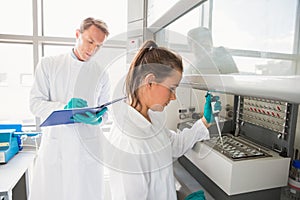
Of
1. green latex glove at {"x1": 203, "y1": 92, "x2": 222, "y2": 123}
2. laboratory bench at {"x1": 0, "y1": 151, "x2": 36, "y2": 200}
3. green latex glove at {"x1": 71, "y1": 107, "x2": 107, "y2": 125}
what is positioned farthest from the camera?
laboratory bench at {"x1": 0, "y1": 151, "x2": 36, "y2": 200}

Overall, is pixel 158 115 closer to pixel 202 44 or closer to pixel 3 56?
pixel 202 44

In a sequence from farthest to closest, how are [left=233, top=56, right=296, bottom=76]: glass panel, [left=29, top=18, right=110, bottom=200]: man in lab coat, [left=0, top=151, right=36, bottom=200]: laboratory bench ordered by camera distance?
[left=29, top=18, right=110, bottom=200]: man in lab coat, [left=0, top=151, right=36, bottom=200]: laboratory bench, [left=233, top=56, right=296, bottom=76]: glass panel

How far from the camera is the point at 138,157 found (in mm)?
714

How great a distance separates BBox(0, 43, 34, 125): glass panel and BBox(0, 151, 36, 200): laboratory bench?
616mm

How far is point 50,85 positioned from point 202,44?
1030mm

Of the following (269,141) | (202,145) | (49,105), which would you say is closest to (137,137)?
(202,145)

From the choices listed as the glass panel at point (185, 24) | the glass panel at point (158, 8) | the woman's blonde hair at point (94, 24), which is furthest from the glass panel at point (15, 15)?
the glass panel at point (185, 24)

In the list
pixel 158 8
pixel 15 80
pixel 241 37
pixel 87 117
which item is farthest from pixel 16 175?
pixel 241 37

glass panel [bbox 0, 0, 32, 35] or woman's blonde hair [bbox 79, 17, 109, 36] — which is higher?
glass panel [bbox 0, 0, 32, 35]

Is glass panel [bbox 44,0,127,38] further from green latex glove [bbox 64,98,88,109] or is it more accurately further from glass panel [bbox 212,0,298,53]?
glass panel [bbox 212,0,298,53]

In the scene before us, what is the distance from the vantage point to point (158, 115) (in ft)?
2.84

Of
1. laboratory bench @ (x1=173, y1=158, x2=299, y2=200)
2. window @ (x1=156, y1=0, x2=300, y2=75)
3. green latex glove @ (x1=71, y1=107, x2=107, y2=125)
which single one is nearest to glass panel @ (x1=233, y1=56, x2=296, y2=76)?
window @ (x1=156, y1=0, x2=300, y2=75)

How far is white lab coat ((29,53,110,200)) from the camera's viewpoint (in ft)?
4.22

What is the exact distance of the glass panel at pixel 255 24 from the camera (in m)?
0.45
